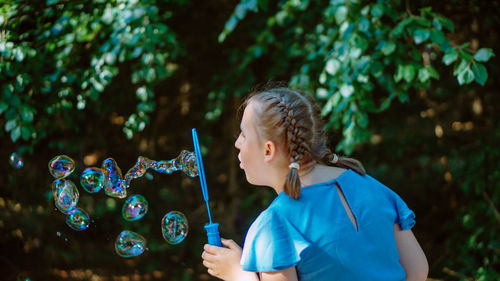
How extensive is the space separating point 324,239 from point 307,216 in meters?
0.07

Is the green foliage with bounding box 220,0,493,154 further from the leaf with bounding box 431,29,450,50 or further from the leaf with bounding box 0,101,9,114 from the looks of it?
the leaf with bounding box 0,101,9,114

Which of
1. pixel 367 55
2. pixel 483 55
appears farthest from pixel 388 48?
pixel 483 55

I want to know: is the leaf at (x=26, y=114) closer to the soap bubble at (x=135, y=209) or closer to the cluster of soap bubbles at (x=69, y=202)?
the cluster of soap bubbles at (x=69, y=202)

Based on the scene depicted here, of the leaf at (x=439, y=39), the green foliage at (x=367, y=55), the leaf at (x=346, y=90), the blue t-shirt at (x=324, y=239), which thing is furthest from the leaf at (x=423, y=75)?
the blue t-shirt at (x=324, y=239)

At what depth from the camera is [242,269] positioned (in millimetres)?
1386

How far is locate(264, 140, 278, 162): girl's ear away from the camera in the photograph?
1407 mm

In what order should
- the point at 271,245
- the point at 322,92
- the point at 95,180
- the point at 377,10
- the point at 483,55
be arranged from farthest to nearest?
the point at 322,92
the point at 377,10
the point at 483,55
the point at 95,180
the point at 271,245

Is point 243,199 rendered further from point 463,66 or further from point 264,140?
point 264,140

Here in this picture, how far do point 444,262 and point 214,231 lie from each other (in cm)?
266

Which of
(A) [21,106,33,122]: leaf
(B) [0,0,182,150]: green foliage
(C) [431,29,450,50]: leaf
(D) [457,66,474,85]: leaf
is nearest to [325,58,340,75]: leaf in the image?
(C) [431,29,450,50]: leaf

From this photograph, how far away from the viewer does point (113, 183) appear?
2.07 meters

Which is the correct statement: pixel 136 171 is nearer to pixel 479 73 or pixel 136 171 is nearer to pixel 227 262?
pixel 227 262

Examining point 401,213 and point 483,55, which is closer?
point 401,213

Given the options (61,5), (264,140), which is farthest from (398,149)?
(264,140)
